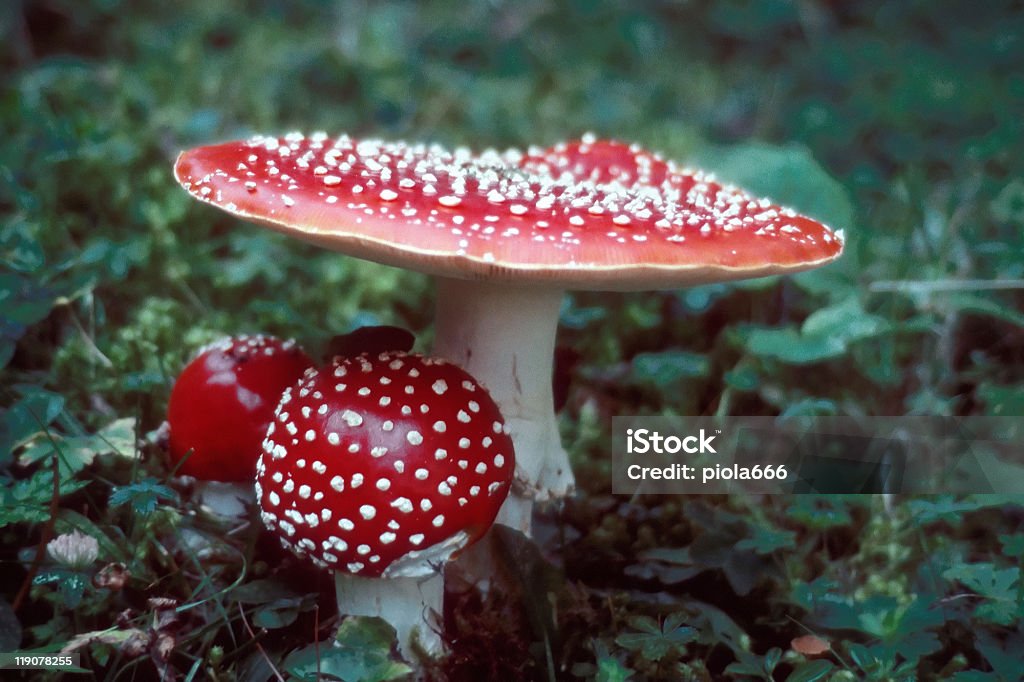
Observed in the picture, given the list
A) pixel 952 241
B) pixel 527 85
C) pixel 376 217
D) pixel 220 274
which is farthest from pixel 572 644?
pixel 527 85

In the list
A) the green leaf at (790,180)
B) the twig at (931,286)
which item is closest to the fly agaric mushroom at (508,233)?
the twig at (931,286)

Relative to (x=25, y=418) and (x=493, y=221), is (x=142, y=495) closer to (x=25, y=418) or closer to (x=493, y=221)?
(x=25, y=418)

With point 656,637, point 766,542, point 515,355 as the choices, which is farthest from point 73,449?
point 766,542

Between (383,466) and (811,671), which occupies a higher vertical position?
(383,466)

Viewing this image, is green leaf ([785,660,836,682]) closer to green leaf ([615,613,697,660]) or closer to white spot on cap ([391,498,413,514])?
green leaf ([615,613,697,660])

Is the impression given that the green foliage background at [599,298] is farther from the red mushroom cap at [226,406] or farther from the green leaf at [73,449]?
the red mushroom cap at [226,406]

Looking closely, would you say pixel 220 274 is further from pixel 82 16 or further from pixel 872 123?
pixel 872 123
